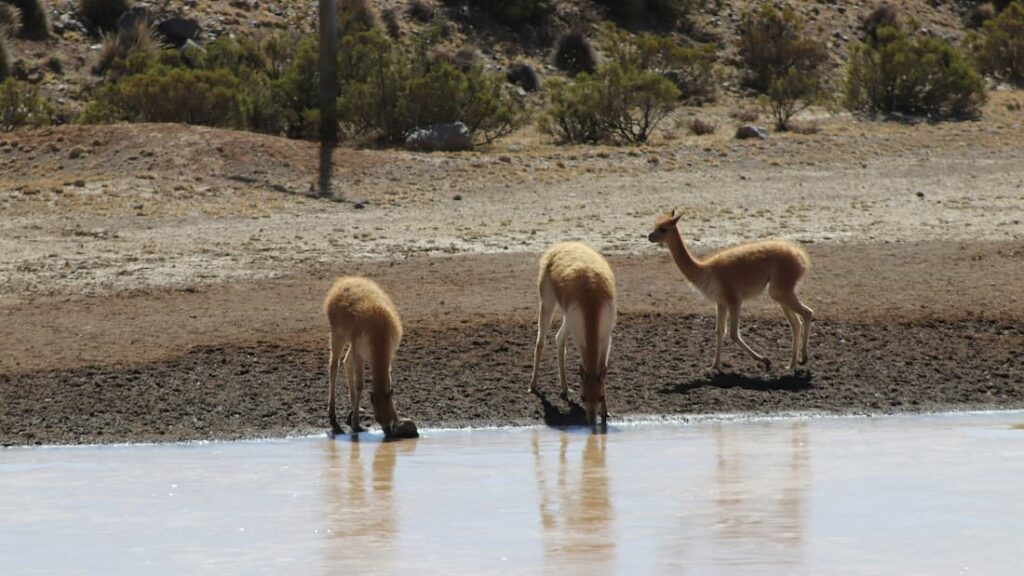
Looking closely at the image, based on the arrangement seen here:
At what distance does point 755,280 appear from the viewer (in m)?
12.1

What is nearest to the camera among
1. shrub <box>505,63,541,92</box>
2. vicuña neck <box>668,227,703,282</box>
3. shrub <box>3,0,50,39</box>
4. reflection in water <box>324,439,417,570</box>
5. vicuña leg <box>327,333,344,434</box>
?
reflection in water <box>324,439,417,570</box>

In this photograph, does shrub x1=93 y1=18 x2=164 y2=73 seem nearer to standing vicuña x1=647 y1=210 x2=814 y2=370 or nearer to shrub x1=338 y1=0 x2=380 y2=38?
shrub x1=338 y1=0 x2=380 y2=38

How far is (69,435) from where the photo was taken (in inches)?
412

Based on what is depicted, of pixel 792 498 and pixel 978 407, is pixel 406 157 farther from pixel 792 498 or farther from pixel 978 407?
pixel 792 498

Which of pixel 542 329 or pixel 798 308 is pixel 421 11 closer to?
pixel 798 308

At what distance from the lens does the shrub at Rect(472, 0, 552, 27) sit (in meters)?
32.6

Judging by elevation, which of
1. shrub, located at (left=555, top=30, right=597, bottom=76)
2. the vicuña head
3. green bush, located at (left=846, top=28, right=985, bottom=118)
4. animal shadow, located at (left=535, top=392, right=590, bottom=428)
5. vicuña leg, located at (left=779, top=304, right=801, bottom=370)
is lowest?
animal shadow, located at (left=535, top=392, right=590, bottom=428)

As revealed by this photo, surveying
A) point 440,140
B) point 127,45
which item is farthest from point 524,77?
point 440,140

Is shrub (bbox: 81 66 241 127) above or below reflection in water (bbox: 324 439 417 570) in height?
above

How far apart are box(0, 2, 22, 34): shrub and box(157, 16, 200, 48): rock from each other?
93.7 inches

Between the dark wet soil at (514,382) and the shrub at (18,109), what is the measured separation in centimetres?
1001

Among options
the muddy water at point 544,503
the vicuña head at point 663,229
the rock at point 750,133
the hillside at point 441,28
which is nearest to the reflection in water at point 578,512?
the muddy water at point 544,503

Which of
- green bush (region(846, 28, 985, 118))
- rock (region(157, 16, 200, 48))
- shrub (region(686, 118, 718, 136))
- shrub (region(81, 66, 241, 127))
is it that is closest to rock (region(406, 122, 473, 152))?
shrub (region(81, 66, 241, 127))

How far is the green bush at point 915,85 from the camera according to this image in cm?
2431
